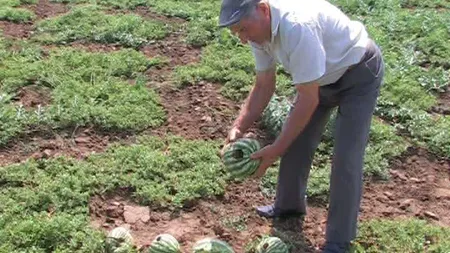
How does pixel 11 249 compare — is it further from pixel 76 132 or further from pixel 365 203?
pixel 365 203

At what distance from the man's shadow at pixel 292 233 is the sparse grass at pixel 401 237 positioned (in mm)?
353

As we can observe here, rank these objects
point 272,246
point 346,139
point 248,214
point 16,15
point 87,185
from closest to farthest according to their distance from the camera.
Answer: point 346,139, point 272,246, point 248,214, point 87,185, point 16,15

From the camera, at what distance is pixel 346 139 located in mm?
4227

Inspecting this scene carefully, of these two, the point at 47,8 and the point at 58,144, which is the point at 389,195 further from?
the point at 47,8

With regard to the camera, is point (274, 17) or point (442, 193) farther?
point (442, 193)

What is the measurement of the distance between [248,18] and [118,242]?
181cm

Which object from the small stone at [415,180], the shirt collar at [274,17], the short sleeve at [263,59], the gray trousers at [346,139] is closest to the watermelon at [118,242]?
the gray trousers at [346,139]

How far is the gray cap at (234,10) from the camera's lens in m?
3.54

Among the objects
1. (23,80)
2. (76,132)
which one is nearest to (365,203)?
(76,132)

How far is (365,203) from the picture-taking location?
17.6 feet

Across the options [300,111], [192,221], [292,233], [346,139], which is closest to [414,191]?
[292,233]

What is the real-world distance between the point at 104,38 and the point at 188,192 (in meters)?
3.15

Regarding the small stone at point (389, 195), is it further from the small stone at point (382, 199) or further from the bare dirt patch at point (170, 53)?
the bare dirt patch at point (170, 53)

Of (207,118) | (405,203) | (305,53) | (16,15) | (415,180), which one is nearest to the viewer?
(305,53)
